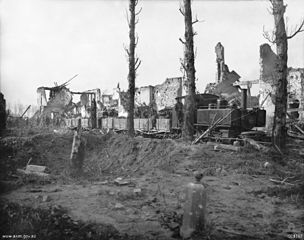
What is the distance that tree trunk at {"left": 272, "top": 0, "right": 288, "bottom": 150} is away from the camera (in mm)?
9297

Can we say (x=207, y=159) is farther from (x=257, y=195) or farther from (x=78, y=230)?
(x=78, y=230)

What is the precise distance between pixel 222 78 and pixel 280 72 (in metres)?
21.8

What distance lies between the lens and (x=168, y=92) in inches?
1175

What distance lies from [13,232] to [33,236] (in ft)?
0.99

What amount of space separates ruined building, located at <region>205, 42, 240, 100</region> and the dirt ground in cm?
1880

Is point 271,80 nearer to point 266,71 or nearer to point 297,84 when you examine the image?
point 266,71

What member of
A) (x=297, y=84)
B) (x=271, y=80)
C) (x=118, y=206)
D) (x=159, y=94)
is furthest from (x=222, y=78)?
(x=118, y=206)

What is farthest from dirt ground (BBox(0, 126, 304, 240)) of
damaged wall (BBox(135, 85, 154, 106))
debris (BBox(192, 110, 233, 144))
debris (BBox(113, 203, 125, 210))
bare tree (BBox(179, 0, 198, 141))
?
damaged wall (BBox(135, 85, 154, 106))

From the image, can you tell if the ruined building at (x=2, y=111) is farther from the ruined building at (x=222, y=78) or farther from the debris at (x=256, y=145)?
the ruined building at (x=222, y=78)

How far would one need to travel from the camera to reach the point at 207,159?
8.68 metres

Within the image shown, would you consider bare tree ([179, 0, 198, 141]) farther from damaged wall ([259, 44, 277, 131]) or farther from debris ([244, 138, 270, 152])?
damaged wall ([259, 44, 277, 131])

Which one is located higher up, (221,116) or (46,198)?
(221,116)

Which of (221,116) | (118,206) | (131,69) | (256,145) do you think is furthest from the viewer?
(131,69)

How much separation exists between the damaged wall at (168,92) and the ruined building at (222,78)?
11.2 ft
